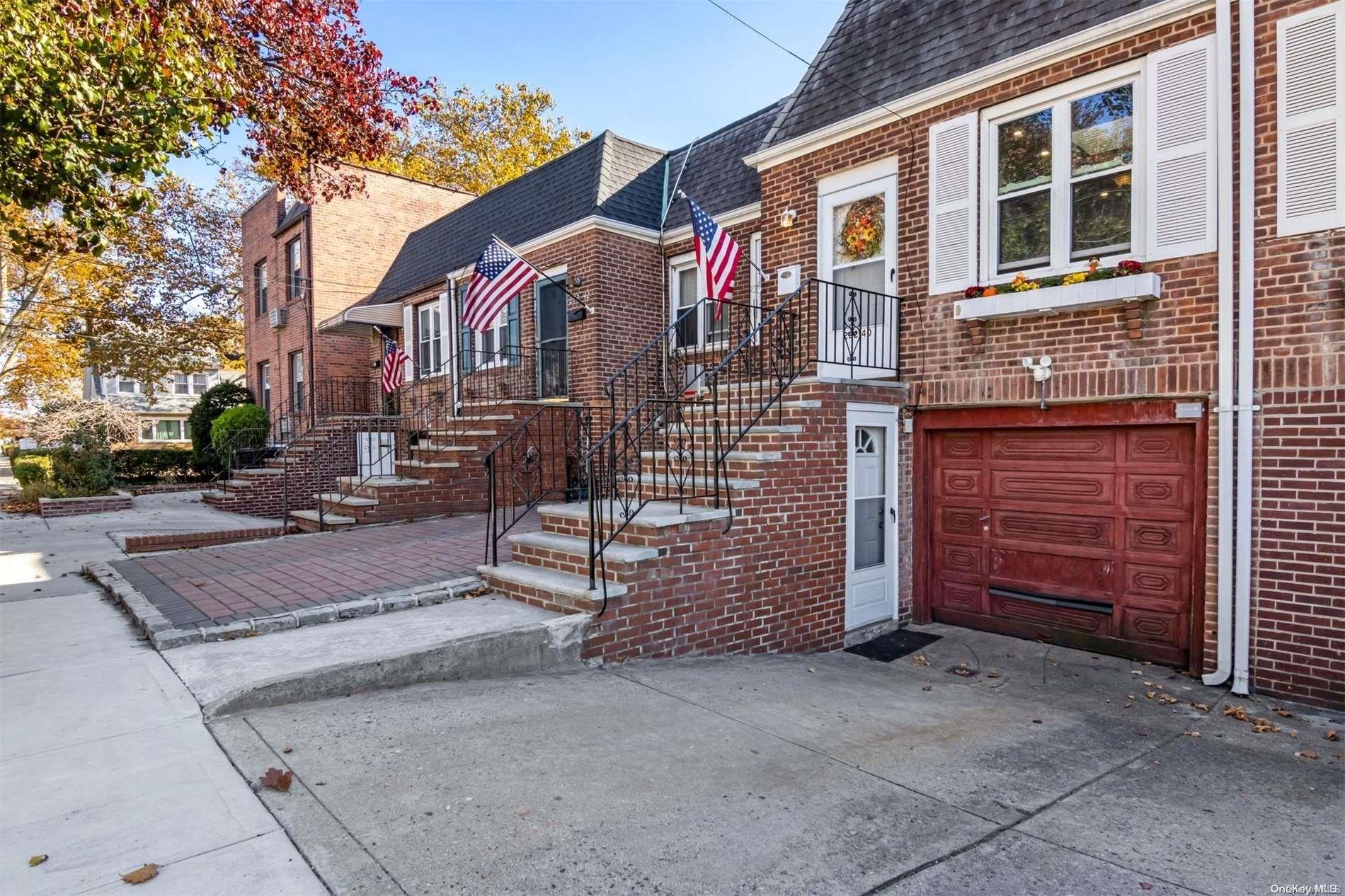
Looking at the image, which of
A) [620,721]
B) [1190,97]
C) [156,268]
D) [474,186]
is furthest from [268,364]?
[1190,97]

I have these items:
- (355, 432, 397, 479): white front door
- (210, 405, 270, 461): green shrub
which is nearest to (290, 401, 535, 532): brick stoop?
(355, 432, 397, 479): white front door

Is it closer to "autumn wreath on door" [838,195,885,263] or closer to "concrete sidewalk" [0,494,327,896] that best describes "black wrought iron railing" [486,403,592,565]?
"autumn wreath on door" [838,195,885,263]

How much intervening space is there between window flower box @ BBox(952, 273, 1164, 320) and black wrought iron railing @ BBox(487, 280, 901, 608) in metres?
0.90

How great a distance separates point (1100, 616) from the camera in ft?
19.5

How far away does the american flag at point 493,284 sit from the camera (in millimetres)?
9961

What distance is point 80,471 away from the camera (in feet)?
44.4

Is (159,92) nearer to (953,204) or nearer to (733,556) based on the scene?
(733,556)

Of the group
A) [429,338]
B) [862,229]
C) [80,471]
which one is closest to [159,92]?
[862,229]

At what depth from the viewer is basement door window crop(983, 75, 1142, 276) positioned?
5.71 metres

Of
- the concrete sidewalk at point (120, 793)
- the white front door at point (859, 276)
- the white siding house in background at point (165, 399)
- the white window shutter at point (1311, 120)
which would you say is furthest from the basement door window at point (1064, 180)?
the white siding house in background at point (165, 399)

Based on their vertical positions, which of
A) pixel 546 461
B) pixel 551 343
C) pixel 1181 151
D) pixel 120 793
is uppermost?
pixel 1181 151

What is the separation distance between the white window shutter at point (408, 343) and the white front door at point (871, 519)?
11919mm

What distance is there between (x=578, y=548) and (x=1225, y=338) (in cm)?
498

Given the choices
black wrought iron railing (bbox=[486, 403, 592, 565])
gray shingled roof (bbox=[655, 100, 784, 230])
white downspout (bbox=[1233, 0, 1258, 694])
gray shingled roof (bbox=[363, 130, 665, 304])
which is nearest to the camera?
white downspout (bbox=[1233, 0, 1258, 694])
